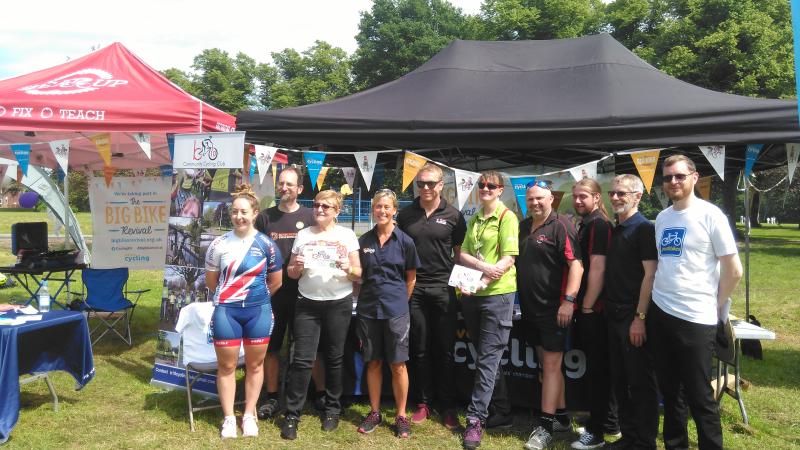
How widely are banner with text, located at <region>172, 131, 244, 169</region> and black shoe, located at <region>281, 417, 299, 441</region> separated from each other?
1803 mm

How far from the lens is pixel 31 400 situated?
4051 mm

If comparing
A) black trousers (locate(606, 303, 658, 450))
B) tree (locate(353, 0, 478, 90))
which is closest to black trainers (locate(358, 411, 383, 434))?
black trousers (locate(606, 303, 658, 450))

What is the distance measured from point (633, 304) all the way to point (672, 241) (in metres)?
0.45

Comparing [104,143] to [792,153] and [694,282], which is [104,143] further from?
[792,153]

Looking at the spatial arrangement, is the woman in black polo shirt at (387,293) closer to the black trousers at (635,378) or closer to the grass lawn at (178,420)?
the grass lawn at (178,420)

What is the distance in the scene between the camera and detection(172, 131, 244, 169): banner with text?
13.4 feet

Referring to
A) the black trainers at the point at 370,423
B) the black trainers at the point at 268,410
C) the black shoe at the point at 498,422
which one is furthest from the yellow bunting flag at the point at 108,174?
the black shoe at the point at 498,422

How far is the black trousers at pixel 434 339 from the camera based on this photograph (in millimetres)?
3461

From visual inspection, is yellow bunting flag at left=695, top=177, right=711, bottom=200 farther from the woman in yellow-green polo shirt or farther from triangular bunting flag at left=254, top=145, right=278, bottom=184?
triangular bunting flag at left=254, top=145, right=278, bottom=184

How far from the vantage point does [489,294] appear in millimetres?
3266

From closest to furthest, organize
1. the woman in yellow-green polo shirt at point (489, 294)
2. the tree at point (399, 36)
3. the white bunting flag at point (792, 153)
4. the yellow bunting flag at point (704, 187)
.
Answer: the woman in yellow-green polo shirt at point (489, 294) → the white bunting flag at point (792, 153) → the yellow bunting flag at point (704, 187) → the tree at point (399, 36)

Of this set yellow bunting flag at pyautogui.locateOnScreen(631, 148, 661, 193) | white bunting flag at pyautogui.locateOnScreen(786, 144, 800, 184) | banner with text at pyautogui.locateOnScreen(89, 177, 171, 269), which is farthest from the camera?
banner with text at pyautogui.locateOnScreen(89, 177, 171, 269)

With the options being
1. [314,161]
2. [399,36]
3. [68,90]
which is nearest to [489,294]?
[314,161]

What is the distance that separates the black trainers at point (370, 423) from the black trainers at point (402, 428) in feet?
0.45
